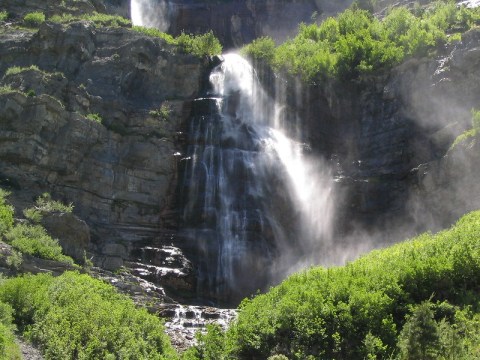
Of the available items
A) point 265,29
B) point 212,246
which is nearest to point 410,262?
point 212,246

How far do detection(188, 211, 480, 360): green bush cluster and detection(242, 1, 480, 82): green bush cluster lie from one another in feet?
78.5

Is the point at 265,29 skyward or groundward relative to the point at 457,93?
skyward

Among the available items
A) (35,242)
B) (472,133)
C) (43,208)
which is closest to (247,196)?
(43,208)

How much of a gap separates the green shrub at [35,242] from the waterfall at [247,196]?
Answer: 7.69m

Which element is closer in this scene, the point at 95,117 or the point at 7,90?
the point at 7,90

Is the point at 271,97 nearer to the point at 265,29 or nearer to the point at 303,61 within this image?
the point at 303,61

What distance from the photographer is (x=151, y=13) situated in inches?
2314

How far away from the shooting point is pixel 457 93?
35906mm

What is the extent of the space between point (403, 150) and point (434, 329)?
895 inches

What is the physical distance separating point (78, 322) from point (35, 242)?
7.61 m

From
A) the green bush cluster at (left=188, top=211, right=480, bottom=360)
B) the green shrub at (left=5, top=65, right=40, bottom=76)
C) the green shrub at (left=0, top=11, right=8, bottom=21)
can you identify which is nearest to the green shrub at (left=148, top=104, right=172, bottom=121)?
the green shrub at (left=5, top=65, right=40, bottom=76)

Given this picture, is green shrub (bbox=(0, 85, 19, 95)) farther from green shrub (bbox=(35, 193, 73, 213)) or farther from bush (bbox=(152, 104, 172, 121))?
bush (bbox=(152, 104, 172, 121))

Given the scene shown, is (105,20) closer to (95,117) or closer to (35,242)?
(95,117)

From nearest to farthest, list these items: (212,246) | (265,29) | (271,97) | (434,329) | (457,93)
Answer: (434,329) → (212,246) → (457,93) → (271,97) → (265,29)
